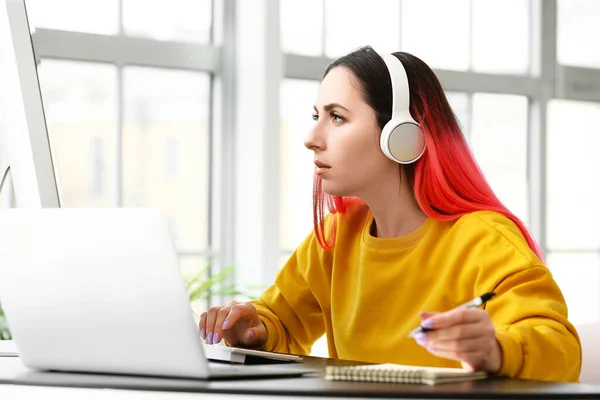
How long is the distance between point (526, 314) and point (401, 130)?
1.34 ft

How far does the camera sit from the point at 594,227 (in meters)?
5.38

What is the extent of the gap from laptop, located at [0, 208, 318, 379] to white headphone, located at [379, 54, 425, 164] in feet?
1.72

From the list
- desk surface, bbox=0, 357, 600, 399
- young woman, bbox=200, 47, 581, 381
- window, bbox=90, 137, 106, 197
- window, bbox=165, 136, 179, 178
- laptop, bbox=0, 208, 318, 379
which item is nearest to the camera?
desk surface, bbox=0, 357, 600, 399

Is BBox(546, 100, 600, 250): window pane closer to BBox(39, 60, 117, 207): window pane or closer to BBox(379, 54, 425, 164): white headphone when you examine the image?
BBox(39, 60, 117, 207): window pane

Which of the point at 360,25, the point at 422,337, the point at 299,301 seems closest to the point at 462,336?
the point at 422,337

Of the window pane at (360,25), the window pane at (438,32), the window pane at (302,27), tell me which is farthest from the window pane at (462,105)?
the window pane at (302,27)

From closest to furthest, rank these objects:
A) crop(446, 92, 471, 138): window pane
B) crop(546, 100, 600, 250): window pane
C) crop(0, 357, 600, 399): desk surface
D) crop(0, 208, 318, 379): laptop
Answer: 1. crop(0, 357, 600, 399): desk surface
2. crop(0, 208, 318, 379): laptop
3. crop(446, 92, 471, 138): window pane
4. crop(546, 100, 600, 250): window pane

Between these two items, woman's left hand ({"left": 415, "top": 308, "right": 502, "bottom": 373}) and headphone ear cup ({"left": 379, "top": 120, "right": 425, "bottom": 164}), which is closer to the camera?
woman's left hand ({"left": 415, "top": 308, "right": 502, "bottom": 373})

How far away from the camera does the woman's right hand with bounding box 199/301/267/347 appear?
4.88 feet

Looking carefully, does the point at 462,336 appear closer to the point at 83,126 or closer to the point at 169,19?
the point at 83,126

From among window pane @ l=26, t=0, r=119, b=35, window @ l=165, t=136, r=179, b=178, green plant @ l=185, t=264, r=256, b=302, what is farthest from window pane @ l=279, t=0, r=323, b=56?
green plant @ l=185, t=264, r=256, b=302

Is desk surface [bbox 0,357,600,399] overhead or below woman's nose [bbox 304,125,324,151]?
below

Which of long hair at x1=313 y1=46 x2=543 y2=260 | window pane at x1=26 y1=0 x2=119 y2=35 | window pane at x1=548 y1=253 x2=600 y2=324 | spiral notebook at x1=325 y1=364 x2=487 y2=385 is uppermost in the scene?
window pane at x1=26 y1=0 x2=119 y2=35

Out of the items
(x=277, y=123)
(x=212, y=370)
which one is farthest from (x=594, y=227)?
(x=212, y=370)
